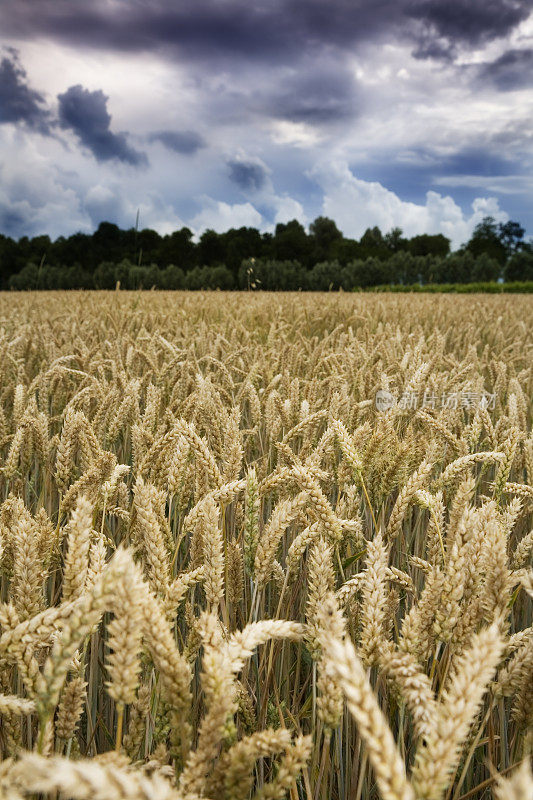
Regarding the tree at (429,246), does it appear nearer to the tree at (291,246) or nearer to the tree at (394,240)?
the tree at (394,240)

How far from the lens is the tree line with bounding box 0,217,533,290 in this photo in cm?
3169

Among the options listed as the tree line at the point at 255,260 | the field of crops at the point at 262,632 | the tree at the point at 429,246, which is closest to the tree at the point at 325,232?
the tree line at the point at 255,260

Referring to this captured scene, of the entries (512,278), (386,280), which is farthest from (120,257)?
(512,278)

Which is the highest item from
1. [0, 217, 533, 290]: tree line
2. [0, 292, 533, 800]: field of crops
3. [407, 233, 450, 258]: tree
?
[407, 233, 450, 258]: tree

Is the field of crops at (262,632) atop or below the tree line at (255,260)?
below

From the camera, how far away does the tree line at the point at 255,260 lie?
104ft

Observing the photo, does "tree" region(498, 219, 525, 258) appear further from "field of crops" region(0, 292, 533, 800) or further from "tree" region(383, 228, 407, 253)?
"field of crops" region(0, 292, 533, 800)

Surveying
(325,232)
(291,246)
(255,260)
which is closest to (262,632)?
(255,260)

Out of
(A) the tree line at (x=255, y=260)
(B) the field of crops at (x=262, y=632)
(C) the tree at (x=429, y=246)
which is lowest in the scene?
(B) the field of crops at (x=262, y=632)

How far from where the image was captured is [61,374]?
2.42 m

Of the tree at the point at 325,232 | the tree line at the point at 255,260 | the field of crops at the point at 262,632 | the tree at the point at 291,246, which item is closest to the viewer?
the field of crops at the point at 262,632

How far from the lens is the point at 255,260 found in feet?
76.4

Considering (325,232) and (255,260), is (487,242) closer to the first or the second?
(325,232)

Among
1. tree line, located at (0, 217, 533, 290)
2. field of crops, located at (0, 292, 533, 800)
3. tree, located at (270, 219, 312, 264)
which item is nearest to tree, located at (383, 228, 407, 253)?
tree line, located at (0, 217, 533, 290)
